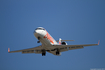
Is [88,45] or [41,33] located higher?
[41,33]

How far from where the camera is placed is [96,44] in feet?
82.5

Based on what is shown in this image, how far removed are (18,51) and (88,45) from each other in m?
15.0

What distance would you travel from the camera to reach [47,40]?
85.6 ft

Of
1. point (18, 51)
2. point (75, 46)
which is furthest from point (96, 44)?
point (18, 51)

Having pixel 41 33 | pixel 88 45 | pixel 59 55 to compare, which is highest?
pixel 41 33

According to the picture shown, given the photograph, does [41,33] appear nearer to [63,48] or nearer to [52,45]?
[52,45]

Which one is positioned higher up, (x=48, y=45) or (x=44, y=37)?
(x=44, y=37)

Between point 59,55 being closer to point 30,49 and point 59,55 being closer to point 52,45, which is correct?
point 52,45

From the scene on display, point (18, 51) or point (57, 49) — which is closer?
point (57, 49)

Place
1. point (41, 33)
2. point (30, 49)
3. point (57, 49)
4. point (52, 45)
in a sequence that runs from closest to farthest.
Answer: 1. point (41, 33)
2. point (52, 45)
3. point (57, 49)
4. point (30, 49)

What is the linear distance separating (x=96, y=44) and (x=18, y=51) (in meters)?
16.4

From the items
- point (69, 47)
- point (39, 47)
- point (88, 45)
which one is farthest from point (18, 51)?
point (88, 45)

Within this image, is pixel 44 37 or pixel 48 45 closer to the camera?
pixel 44 37

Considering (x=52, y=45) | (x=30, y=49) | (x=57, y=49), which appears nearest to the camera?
(x=52, y=45)
